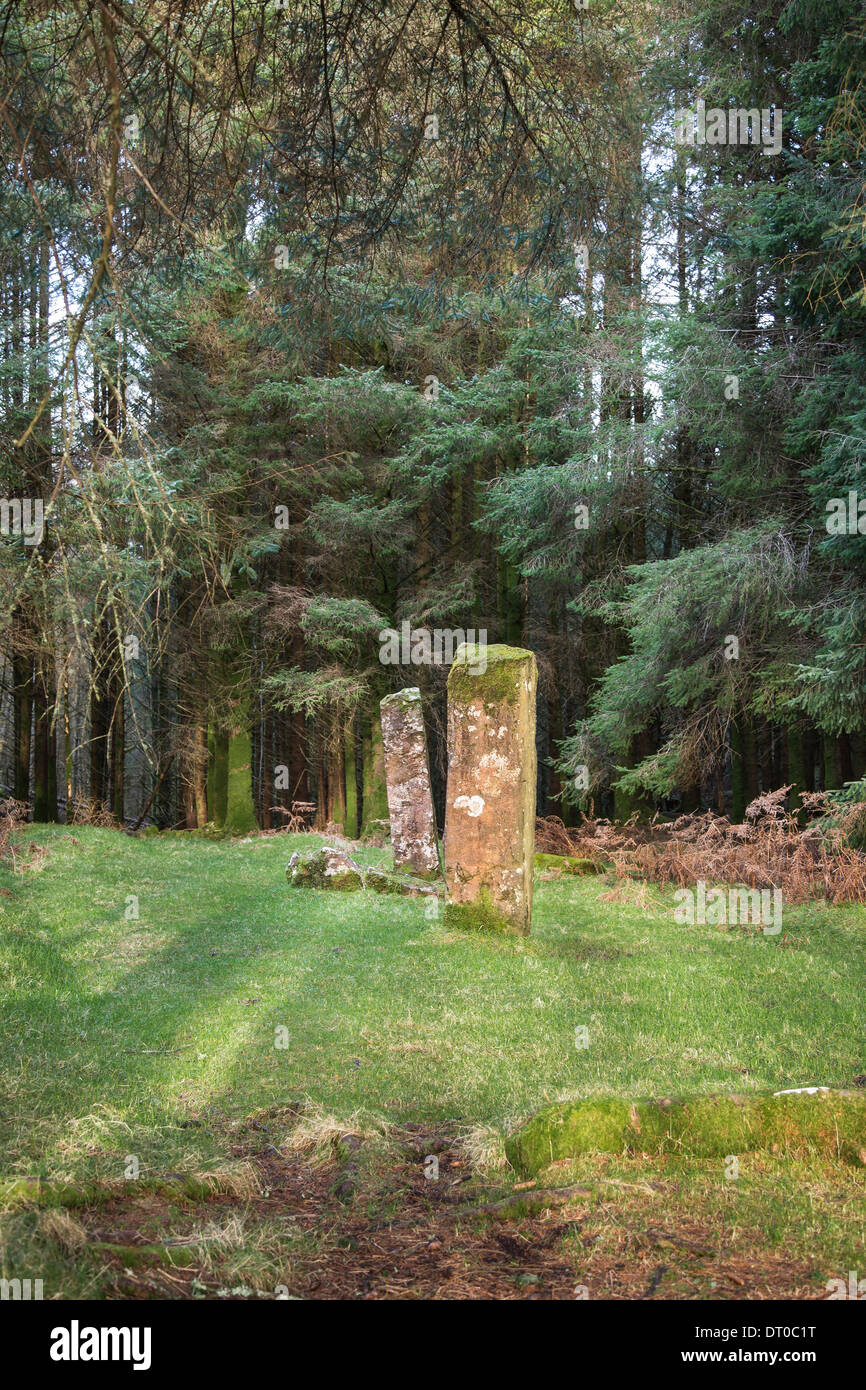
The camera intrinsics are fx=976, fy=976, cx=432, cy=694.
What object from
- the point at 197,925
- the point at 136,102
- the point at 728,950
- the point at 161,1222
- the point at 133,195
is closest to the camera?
the point at 161,1222

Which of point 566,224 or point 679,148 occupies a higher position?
point 679,148

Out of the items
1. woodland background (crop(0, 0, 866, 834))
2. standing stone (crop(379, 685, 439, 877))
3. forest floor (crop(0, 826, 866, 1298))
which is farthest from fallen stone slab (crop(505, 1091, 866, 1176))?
standing stone (crop(379, 685, 439, 877))

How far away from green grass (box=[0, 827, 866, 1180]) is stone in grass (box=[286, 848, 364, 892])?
65cm

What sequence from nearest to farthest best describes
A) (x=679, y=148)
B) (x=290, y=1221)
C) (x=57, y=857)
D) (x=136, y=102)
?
(x=290, y=1221) < (x=136, y=102) < (x=57, y=857) < (x=679, y=148)

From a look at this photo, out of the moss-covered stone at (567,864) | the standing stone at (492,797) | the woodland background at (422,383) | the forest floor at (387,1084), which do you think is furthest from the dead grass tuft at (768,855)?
the standing stone at (492,797)

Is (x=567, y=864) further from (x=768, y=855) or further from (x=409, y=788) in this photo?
(x=768, y=855)

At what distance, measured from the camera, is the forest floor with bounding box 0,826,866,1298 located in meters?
3.41

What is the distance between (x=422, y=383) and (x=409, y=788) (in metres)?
12.7

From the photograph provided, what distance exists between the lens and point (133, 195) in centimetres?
587

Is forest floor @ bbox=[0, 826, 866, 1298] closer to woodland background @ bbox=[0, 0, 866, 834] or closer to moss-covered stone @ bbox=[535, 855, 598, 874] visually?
woodland background @ bbox=[0, 0, 866, 834]
